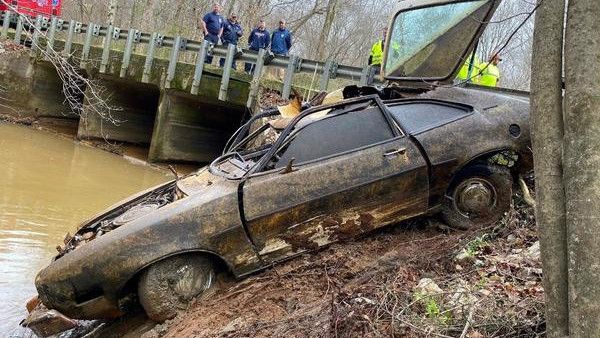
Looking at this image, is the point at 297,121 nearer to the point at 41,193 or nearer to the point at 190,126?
the point at 41,193

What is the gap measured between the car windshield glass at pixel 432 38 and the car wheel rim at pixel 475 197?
4.81 feet

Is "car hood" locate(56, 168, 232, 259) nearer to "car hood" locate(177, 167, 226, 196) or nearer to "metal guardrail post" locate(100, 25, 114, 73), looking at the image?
"car hood" locate(177, 167, 226, 196)

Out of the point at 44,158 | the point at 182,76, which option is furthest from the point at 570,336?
the point at 44,158

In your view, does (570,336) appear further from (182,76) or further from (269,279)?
(182,76)

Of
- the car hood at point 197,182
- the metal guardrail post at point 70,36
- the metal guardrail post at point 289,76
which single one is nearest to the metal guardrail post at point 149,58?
the metal guardrail post at point 70,36

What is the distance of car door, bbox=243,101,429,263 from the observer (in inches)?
201

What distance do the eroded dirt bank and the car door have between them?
25cm

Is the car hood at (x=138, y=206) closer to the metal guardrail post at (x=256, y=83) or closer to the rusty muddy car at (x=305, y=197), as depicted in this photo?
the rusty muddy car at (x=305, y=197)

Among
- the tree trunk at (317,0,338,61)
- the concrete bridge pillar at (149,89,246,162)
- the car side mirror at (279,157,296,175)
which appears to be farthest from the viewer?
the tree trunk at (317,0,338,61)

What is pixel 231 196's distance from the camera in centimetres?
507

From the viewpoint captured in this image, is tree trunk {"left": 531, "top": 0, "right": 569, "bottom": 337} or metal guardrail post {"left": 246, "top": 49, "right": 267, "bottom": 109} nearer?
tree trunk {"left": 531, "top": 0, "right": 569, "bottom": 337}

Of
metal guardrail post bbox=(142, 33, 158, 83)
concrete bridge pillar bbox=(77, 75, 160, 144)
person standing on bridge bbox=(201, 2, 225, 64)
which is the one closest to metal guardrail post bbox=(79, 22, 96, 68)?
concrete bridge pillar bbox=(77, 75, 160, 144)

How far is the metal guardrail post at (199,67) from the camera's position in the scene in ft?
44.9

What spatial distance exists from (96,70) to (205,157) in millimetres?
5015
